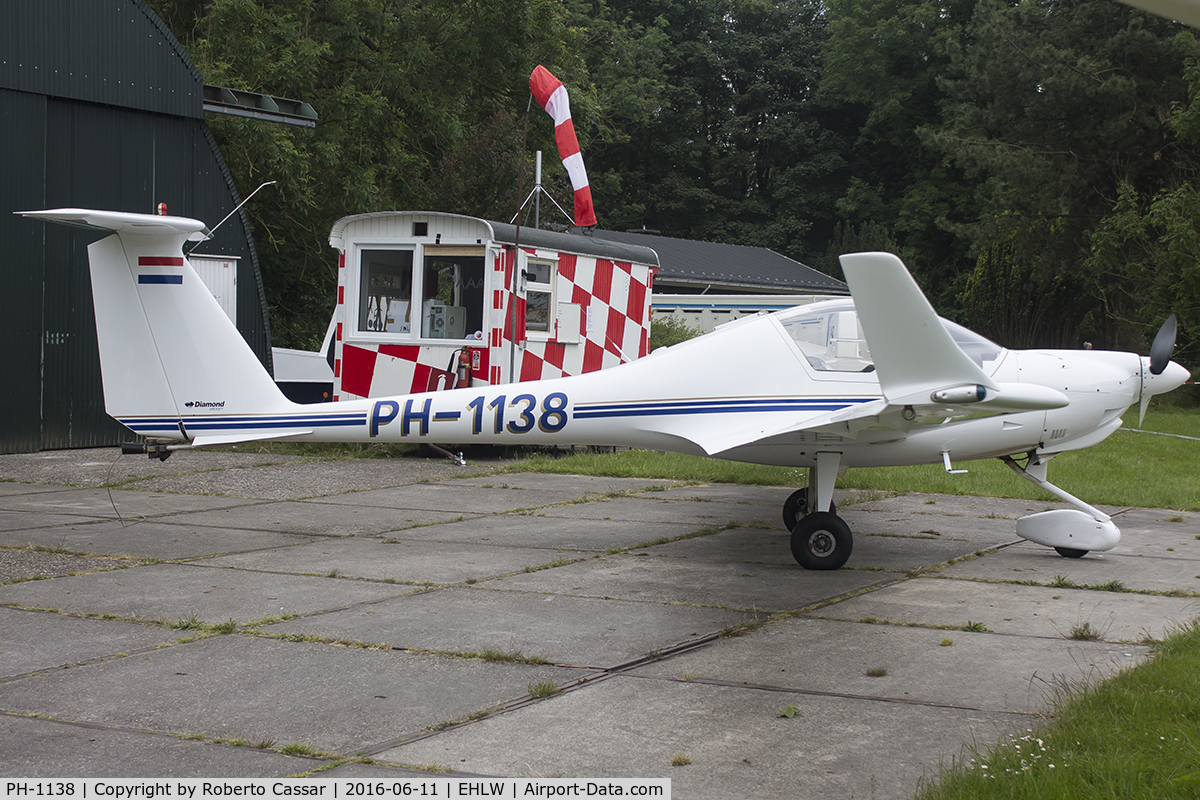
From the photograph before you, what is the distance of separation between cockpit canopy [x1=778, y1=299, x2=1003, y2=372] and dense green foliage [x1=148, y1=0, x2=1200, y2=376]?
11.1 metres

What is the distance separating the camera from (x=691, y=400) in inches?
322

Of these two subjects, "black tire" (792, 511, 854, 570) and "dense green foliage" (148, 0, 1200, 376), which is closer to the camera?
"black tire" (792, 511, 854, 570)

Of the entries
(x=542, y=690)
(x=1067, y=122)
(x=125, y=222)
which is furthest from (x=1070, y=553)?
(x=1067, y=122)

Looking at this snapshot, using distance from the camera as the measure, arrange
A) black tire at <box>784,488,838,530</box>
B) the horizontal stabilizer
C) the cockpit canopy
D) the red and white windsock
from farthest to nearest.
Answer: the red and white windsock, black tire at <box>784,488,838,530</box>, the cockpit canopy, the horizontal stabilizer

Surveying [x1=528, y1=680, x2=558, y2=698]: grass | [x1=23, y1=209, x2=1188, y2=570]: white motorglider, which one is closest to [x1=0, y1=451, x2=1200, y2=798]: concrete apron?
[x1=528, y1=680, x2=558, y2=698]: grass

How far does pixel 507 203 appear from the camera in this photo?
20781mm

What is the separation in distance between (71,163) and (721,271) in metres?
30.1

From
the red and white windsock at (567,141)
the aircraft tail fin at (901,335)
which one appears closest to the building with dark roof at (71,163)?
the red and white windsock at (567,141)

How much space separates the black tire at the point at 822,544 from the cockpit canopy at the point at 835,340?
1.21 meters

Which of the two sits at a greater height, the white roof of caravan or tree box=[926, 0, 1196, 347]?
tree box=[926, 0, 1196, 347]

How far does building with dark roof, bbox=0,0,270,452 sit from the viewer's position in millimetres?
13203

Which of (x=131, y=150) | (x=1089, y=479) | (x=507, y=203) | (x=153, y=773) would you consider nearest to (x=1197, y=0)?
(x=153, y=773)

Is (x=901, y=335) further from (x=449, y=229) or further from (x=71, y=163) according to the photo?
(x=71, y=163)
